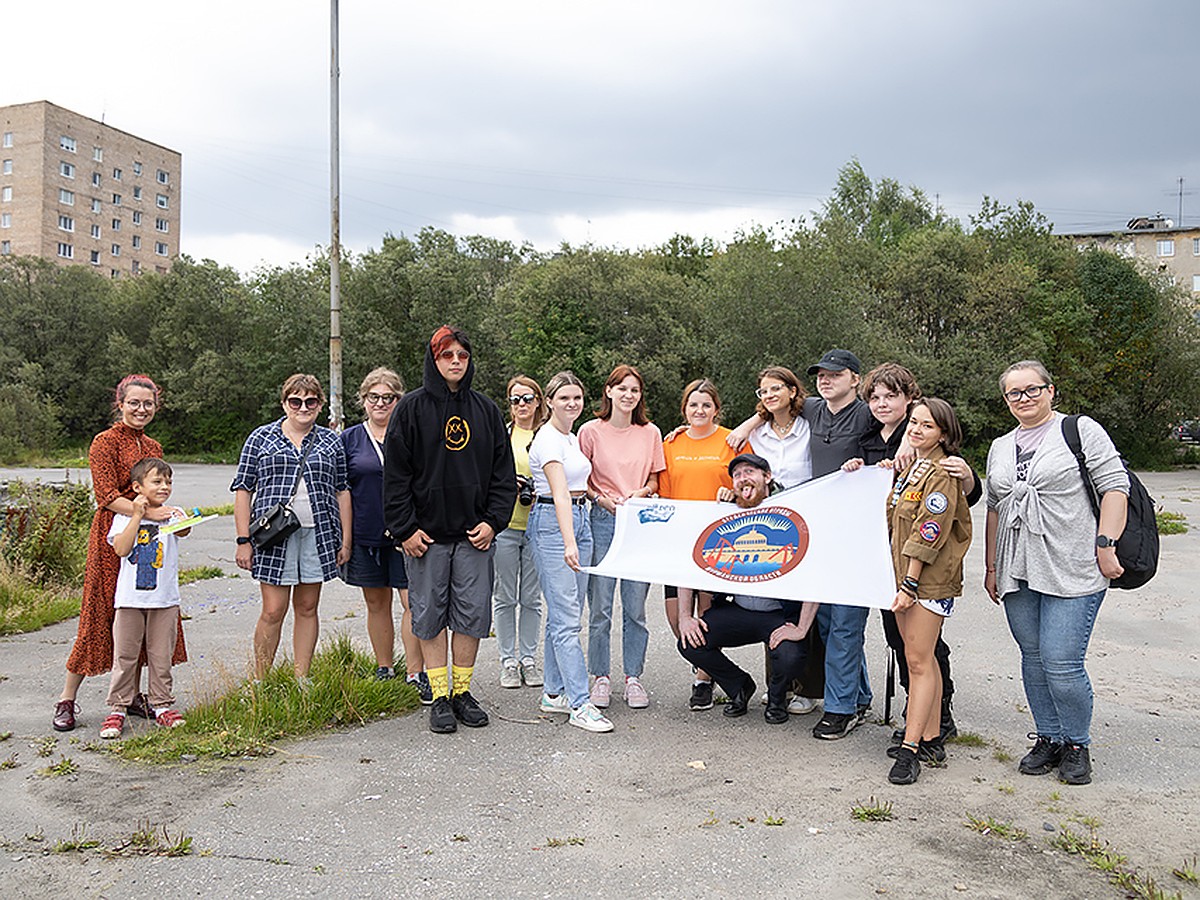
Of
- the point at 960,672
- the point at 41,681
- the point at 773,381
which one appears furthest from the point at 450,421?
the point at 960,672

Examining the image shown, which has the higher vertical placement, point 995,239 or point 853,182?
point 853,182

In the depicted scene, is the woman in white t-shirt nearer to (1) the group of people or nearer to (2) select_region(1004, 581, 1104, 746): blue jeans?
(1) the group of people

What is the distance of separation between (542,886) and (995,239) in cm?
3990

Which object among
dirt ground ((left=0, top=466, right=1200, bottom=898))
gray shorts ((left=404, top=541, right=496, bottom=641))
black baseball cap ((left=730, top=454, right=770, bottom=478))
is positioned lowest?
dirt ground ((left=0, top=466, right=1200, bottom=898))

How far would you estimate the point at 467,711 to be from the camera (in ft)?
19.7

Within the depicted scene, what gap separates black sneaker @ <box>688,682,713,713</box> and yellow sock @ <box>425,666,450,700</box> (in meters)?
1.61

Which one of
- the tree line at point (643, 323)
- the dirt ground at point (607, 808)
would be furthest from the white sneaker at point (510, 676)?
the tree line at point (643, 323)

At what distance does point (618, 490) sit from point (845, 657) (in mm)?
1797

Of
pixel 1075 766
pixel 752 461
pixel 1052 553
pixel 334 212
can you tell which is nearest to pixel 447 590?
pixel 752 461

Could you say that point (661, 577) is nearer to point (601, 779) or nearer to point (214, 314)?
point (601, 779)

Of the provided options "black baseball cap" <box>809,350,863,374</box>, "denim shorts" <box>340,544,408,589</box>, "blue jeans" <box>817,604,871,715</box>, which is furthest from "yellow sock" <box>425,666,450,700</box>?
"black baseball cap" <box>809,350,863,374</box>

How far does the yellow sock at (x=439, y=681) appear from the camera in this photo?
6016 millimetres

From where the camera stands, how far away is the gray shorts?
596 cm

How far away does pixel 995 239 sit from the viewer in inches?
1533
